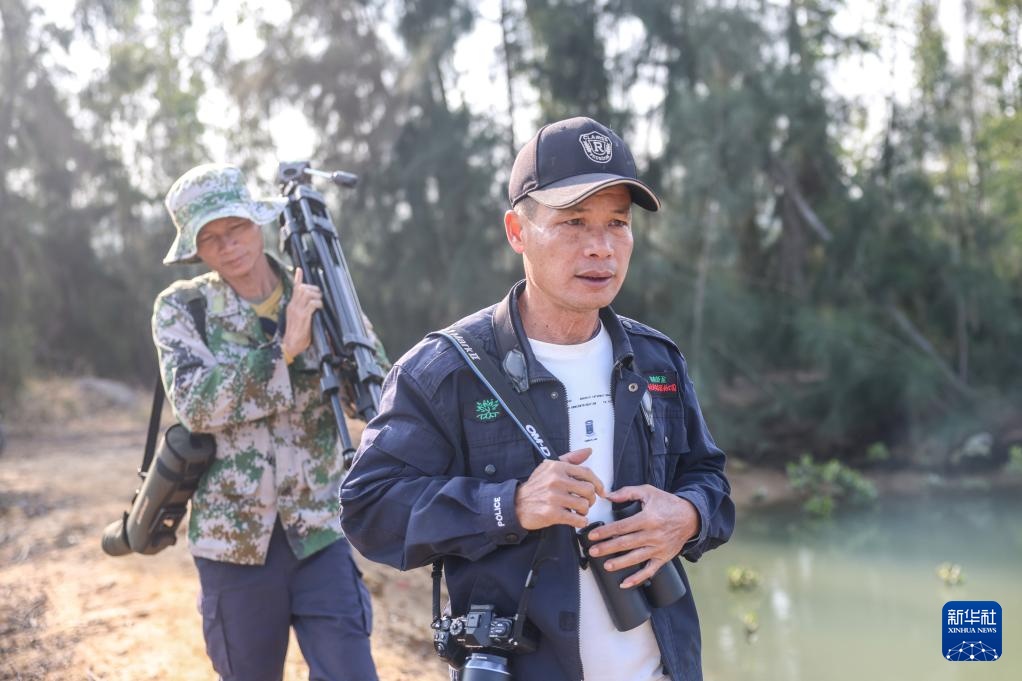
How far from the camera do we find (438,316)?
15.3 m

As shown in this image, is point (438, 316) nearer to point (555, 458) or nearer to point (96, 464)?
point (96, 464)

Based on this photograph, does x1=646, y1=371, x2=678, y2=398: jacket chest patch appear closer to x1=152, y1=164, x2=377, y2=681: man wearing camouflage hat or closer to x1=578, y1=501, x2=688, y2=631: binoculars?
x1=578, y1=501, x2=688, y2=631: binoculars

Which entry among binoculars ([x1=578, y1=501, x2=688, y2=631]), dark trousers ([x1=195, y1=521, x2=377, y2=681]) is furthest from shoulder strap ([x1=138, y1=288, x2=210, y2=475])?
binoculars ([x1=578, y1=501, x2=688, y2=631])

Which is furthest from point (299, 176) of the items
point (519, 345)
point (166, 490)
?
point (519, 345)

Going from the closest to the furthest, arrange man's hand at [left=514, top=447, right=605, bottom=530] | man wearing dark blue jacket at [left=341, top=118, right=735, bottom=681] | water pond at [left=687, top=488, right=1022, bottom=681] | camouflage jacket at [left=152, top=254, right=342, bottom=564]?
man's hand at [left=514, top=447, right=605, bottom=530], man wearing dark blue jacket at [left=341, top=118, right=735, bottom=681], camouflage jacket at [left=152, top=254, right=342, bottom=564], water pond at [left=687, top=488, right=1022, bottom=681]

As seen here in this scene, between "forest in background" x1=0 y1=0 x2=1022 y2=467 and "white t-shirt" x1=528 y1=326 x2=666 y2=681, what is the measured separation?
11461mm

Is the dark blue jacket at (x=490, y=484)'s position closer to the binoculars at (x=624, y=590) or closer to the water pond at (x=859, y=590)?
the binoculars at (x=624, y=590)

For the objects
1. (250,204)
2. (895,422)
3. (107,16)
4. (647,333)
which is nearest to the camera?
(647,333)

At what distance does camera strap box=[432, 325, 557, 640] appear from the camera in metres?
1.87

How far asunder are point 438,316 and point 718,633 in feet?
28.2

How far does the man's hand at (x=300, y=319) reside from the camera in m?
3.00

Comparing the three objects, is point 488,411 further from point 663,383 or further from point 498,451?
point 663,383

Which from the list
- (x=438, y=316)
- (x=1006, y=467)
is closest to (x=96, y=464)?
(x=438, y=316)

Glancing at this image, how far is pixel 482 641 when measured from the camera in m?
1.80
